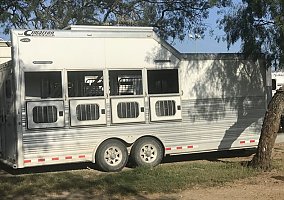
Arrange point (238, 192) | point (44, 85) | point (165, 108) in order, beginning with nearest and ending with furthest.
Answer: point (238, 192)
point (44, 85)
point (165, 108)

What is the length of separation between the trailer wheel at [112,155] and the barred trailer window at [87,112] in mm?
647

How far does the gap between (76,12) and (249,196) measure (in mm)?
12270

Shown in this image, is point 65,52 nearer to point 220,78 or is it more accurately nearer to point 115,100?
point 115,100

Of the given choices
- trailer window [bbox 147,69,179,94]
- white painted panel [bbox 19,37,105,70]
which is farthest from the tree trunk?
white painted panel [bbox 19,37,105,70]

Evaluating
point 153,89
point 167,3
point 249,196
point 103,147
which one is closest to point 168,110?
point 153,89

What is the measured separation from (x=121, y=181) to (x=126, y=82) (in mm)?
2675

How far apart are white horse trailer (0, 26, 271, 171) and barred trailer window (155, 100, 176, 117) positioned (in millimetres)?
23

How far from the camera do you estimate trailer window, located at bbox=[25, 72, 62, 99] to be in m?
10.3

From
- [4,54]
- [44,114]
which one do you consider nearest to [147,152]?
[44,114]

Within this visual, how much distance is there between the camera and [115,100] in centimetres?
1083

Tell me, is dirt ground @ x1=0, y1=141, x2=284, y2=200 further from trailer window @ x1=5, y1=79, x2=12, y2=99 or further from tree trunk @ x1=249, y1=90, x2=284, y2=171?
trailer window @ x1=5, y1=79, x2=12, y2=99

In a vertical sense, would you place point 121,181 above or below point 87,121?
below

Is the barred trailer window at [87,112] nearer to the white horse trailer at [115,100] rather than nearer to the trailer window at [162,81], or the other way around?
the white horse trailer at [115,100]

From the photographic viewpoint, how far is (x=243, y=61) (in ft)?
41.4
